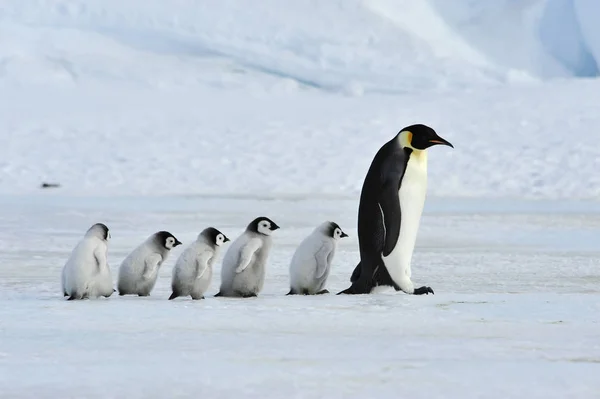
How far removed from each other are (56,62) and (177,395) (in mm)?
14551

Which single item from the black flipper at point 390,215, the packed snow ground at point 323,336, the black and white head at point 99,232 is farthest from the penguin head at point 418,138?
the black and white head at point 99,232

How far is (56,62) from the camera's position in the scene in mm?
16219

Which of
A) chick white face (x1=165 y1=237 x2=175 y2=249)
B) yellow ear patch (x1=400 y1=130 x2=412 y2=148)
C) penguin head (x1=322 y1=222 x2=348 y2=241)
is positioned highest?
yellow ear patch (x1=400 y1=130 x2=412 y2=148)

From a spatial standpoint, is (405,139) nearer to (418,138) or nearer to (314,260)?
(418,138)

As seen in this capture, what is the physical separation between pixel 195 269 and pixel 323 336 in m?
1.13

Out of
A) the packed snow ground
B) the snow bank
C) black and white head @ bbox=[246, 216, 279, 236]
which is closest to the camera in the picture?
the packed snow ground

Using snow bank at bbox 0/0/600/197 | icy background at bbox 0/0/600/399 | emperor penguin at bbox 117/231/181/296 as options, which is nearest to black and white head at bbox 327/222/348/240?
icy background at bbox 0/0/600/399

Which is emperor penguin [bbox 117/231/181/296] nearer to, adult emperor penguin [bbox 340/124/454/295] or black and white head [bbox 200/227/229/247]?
black and white head [bbox 200/227/229/247]

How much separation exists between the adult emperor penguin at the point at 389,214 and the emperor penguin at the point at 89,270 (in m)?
0.93

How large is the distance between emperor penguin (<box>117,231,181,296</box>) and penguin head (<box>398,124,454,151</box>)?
95 cm

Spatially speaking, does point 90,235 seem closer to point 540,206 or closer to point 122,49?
point 540,206

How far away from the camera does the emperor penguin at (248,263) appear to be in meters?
4.08

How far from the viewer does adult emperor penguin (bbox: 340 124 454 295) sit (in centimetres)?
429

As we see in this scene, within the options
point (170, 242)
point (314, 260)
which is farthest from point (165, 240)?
point (314, 260)
